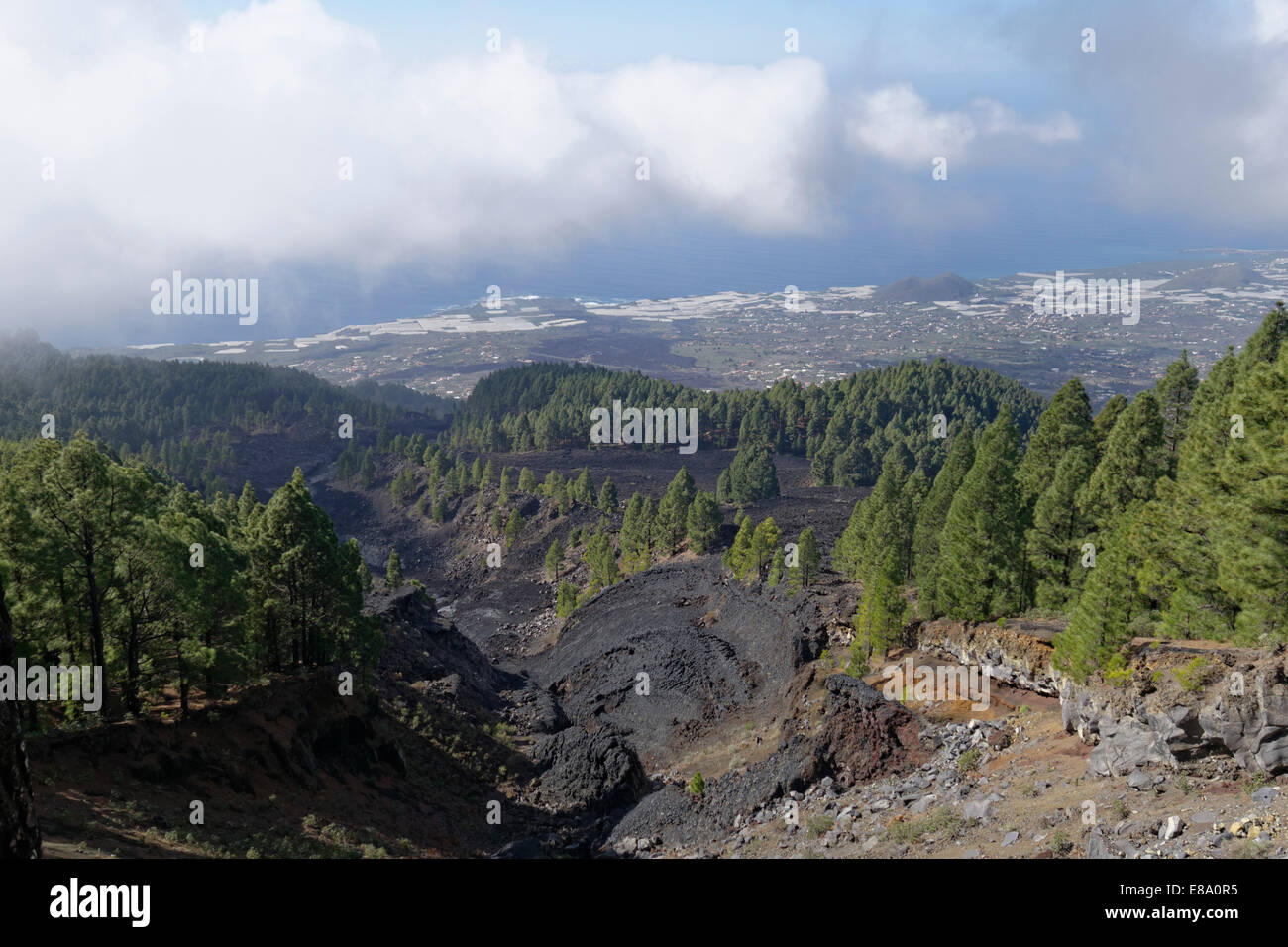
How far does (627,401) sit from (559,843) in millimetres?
137991

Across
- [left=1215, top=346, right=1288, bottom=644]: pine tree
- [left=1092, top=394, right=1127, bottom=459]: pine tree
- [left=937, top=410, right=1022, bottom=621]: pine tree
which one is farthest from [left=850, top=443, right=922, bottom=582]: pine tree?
[left=1215, top=346, right=1288, bottom=644]: pine tree

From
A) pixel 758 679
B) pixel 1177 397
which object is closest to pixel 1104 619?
pixel 1177 397

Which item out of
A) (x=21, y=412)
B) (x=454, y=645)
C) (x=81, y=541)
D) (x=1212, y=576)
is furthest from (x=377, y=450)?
(x=1212, y=576)

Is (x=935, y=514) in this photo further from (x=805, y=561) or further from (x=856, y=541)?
(x=805, y=561)

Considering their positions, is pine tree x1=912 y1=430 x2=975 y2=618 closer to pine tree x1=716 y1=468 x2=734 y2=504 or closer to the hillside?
the hillside

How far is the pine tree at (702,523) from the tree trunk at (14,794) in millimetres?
74718

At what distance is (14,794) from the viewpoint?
717 cm

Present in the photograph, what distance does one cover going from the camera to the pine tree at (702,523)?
267 ft

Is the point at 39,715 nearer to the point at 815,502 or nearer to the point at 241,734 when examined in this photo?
the point at 241,734

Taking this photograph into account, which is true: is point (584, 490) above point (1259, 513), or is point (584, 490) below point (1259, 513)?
below

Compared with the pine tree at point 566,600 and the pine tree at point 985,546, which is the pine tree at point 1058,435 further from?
the pine tree at point 566,600

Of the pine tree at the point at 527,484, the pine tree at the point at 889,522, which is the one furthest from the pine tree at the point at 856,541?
the pine tree at the point at 527,484

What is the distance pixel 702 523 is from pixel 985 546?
146ft

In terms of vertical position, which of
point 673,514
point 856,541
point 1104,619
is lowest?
point 673,514
